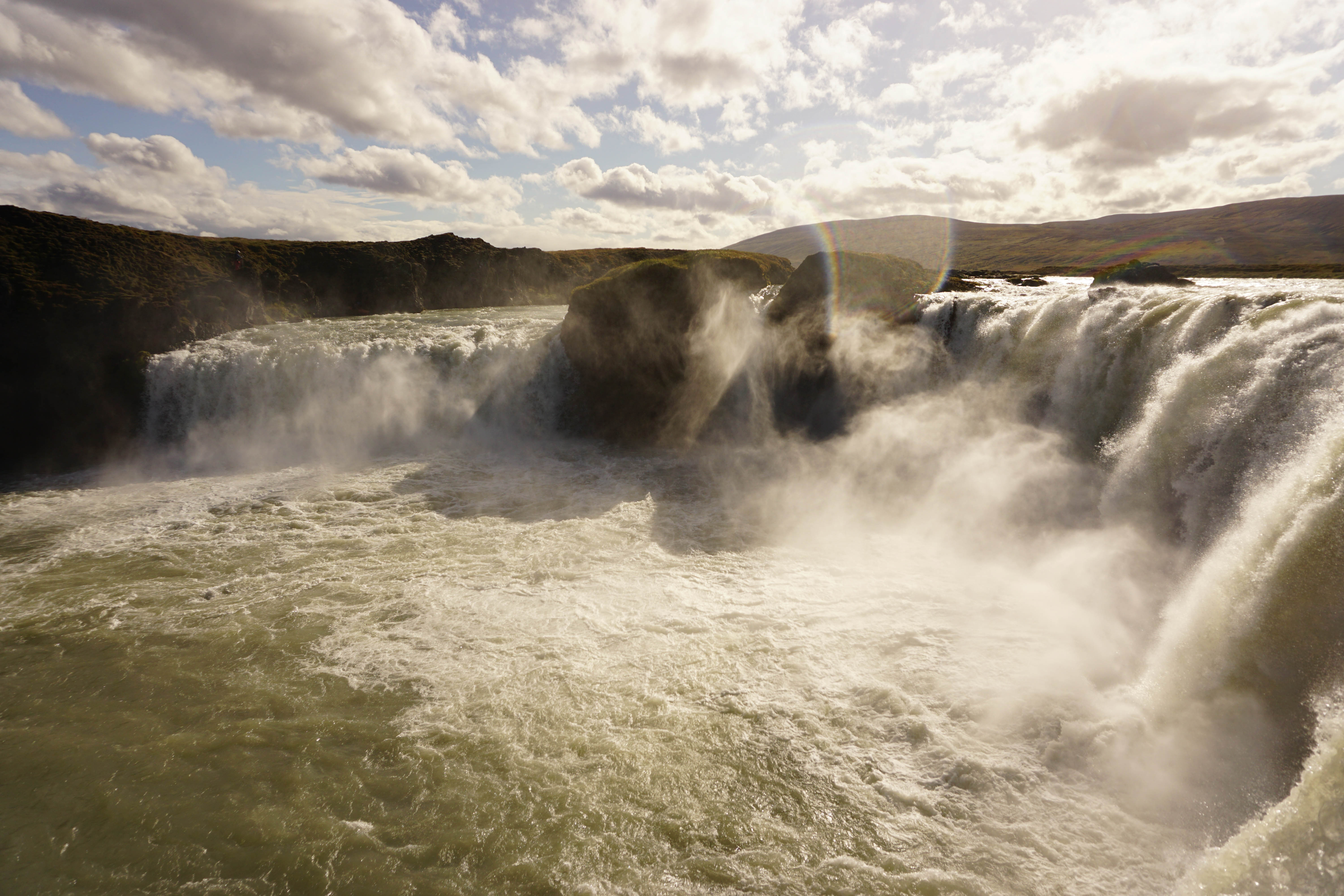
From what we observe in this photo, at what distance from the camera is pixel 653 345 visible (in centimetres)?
1902

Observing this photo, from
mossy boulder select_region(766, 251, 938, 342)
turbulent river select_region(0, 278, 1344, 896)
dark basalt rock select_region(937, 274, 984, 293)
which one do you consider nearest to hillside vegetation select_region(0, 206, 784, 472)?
turbulent river select_region(0, 278, 1344, 896)

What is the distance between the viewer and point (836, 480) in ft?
45.7

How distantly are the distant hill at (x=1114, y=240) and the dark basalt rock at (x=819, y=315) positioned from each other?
26.1 m

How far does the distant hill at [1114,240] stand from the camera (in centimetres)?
6638

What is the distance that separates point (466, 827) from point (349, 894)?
0.91m

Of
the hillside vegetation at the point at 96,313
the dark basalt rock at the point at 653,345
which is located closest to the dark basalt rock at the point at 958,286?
the dark basalt rock at the point at 653,345

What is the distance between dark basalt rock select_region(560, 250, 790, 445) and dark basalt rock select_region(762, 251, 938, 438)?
146cm

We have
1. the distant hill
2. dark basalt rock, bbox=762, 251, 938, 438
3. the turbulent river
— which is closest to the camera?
the turbulent river

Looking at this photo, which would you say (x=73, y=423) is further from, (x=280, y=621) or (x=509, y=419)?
(x=280, y=621)

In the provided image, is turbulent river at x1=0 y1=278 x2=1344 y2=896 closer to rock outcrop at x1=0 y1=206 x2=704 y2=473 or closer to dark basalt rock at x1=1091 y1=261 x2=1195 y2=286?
dark basalt rock at x1=1091 y1=261 x2=1195 y2=286

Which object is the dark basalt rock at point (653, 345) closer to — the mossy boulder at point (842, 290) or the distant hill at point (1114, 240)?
the mossy boulder at point (842, 290)

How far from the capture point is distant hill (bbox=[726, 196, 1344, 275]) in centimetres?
6638

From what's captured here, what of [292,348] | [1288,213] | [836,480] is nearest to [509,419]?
[292,348]

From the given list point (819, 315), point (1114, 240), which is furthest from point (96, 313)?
point (1114, 240)
